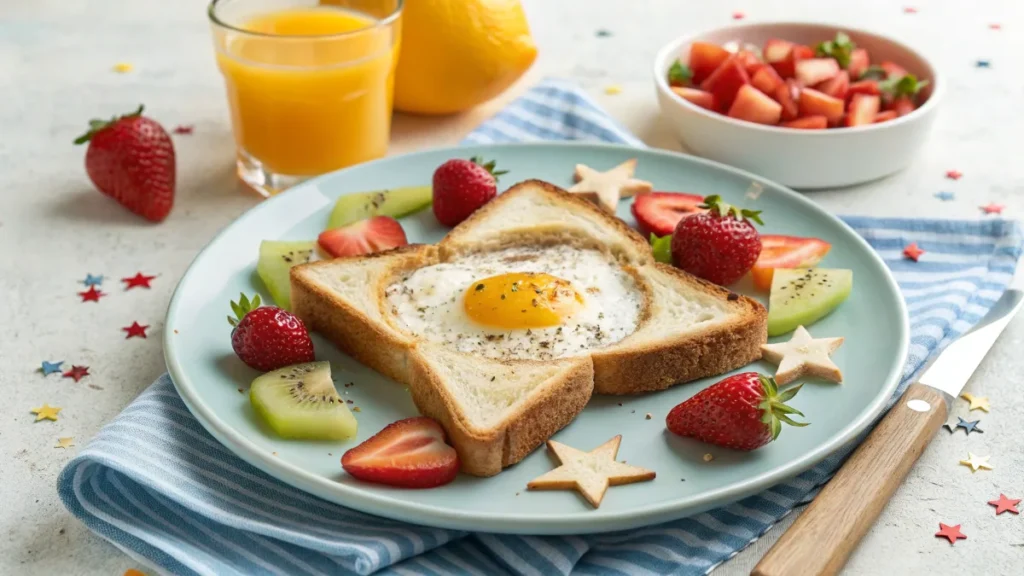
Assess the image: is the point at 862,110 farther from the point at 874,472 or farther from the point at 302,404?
the point at 302,404

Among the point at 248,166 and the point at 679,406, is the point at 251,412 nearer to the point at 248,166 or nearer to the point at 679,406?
the point at 679,406

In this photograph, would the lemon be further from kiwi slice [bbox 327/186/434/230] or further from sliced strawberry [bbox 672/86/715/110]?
kiwi slice [bbox 327/186/434/230]

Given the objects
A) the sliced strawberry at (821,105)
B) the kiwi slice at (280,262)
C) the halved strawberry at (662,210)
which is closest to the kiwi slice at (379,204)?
the kiwi slice at (280,262)

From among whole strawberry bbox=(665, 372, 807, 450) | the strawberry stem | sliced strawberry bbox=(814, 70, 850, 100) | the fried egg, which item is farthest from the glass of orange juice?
whole strawberry bbox=(665, 372, 807, 450)

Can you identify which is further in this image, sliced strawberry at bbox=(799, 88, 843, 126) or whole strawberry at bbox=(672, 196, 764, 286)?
sliced strawberry at bbox=(799, 88, 843, 126)

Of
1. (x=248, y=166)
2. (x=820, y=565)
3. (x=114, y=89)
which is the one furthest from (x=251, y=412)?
(x=114, y=89)

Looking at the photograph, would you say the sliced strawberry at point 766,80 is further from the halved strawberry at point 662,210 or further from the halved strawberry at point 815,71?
the halved strawberry at point 662,210

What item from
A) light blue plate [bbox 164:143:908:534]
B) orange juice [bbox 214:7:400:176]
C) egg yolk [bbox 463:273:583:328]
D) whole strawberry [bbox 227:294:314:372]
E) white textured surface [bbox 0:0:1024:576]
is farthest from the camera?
orange juice [bbox 214:7:400:176]
